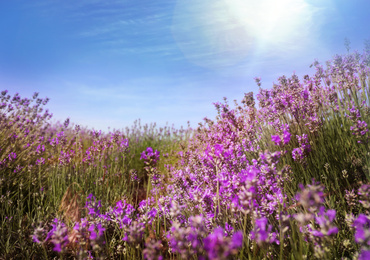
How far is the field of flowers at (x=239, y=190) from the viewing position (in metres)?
1.62

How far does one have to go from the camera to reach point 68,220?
3223mm

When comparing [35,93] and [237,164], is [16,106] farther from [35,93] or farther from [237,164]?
[237,164]

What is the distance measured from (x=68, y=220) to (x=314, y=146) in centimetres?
306

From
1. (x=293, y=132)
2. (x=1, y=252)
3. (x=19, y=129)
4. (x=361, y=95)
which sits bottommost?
(x=1, y=252)

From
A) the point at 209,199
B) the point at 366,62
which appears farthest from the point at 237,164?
the point at 366,62

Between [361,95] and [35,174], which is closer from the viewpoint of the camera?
[361,95]

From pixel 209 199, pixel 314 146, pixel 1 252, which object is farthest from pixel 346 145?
pixel 1 252

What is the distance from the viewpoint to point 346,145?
3072 millimetres

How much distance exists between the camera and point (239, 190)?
209 centimetres

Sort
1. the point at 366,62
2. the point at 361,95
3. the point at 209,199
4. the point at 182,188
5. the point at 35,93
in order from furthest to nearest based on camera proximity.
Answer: the point at 35,93 < the point at 366,62 < the point at 361,95 < the point at 182,188 < the point at 209,199

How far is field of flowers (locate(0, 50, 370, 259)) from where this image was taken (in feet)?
5.31

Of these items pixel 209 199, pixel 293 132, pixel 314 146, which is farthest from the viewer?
pixel 293 132

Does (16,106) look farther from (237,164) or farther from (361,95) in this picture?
(361,95)

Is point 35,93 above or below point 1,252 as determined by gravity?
above
